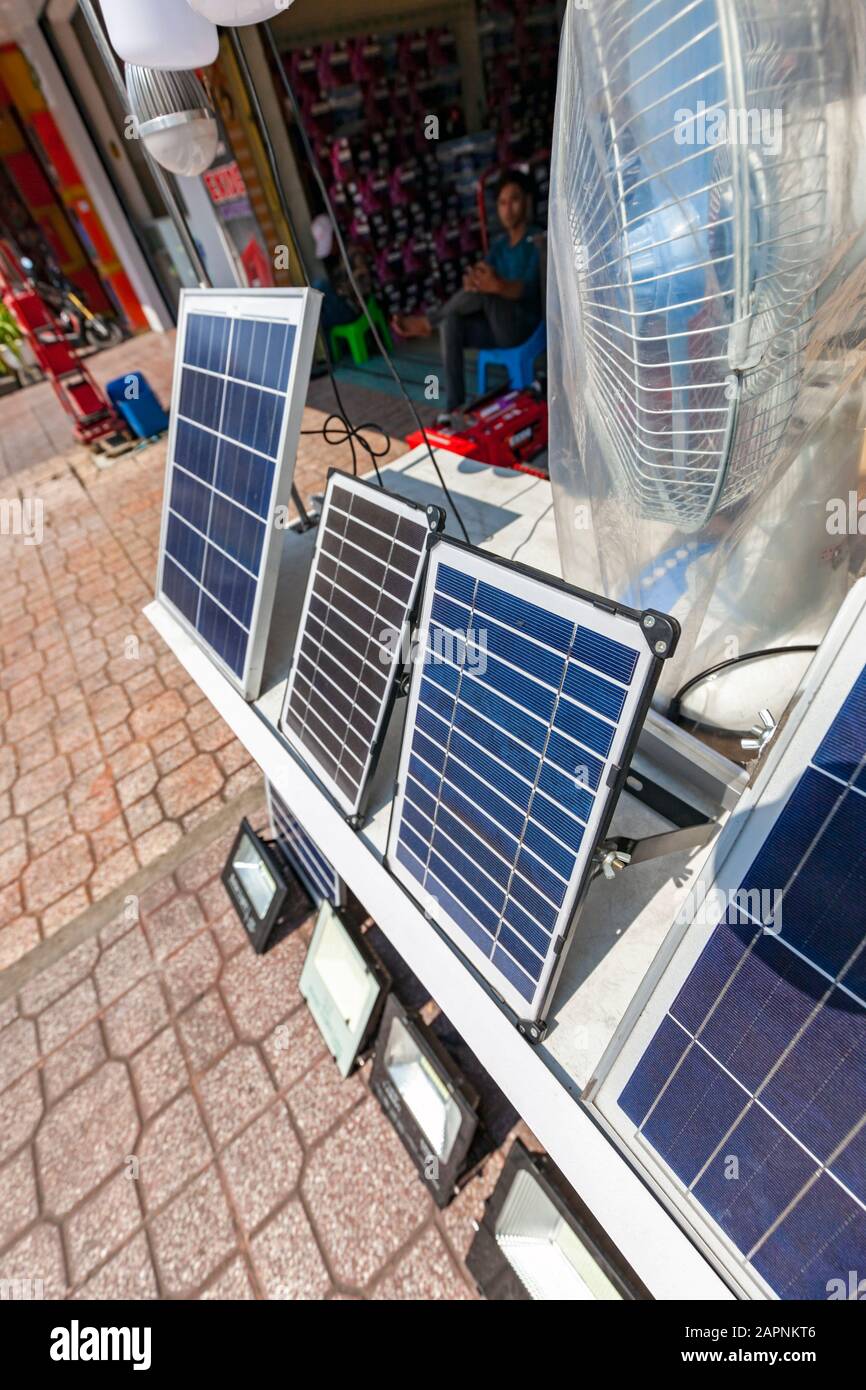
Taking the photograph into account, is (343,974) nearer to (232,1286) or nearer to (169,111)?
(232,1286)

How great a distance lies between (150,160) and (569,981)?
406 cm

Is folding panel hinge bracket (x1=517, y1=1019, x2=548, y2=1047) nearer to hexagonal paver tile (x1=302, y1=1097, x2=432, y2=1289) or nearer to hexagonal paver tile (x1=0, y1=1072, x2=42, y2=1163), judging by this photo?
hexagonal paver tile (x1=302, y1=1097, x2=432, y2=1289)

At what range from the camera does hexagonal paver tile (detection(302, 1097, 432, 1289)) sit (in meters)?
2.23

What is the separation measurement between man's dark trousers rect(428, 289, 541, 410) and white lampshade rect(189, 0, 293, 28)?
3.50m

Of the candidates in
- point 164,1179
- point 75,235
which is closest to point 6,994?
point 164,1179

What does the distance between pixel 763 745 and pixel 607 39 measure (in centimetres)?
131

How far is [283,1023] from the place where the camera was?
288 cm

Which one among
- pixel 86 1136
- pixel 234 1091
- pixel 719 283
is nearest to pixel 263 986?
pixel 234 1091

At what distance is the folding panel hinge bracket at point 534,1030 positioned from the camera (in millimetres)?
1570

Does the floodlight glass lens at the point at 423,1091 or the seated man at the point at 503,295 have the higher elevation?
the seated man at the point at 503,295

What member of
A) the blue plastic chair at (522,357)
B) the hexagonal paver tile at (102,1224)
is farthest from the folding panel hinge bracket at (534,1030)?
the blue plastic chair at (522,357)

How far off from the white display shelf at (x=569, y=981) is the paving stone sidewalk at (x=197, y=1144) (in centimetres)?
108

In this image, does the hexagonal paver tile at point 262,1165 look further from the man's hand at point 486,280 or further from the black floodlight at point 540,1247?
the man's hand at point 486,280

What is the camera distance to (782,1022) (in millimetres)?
1137
